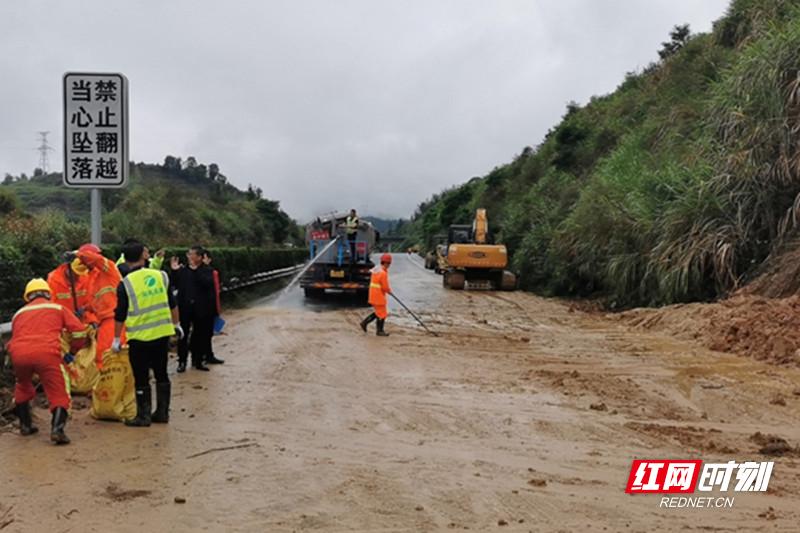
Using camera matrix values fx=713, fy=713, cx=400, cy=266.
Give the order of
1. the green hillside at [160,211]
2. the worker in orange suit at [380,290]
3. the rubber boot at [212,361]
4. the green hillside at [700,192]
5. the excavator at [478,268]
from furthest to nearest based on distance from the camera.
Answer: the excavator at [478,268] → the green hillside at [160,211] → the green hillside at [700,192] → the worker in orange suit at [380,290] → the rubber boot at [212,361]

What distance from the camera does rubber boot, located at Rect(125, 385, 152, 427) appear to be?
22.2 ft

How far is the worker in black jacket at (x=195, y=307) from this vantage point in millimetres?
9945

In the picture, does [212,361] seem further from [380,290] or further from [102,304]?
[380,290]

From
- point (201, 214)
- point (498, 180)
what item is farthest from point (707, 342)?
point (498, 180)

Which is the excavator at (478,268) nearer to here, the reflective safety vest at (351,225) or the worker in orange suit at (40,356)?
the reflective safety vest at (351,225)

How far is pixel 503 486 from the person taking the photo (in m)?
5.09

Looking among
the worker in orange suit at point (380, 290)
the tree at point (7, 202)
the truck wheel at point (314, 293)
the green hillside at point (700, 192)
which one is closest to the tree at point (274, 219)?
the tree at point (7, 202)

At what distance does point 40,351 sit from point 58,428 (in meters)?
0.67

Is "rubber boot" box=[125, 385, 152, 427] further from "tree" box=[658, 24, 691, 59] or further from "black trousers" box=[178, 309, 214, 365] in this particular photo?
"tree" box=[658, 24, 691, 59]

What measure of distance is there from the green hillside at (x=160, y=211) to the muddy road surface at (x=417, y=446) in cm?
855

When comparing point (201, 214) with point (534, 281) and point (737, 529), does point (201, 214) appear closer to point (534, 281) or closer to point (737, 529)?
point (534, 281)

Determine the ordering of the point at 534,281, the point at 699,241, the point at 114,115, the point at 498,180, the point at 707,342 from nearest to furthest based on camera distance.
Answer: the point at 114,115 < the point at 707,342 < the point at 699,241 < the point at 534,281 < the point at 498,180

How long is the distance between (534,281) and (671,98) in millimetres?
10258

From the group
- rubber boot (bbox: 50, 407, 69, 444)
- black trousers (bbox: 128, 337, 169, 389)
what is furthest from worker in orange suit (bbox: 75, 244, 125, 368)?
rubber boot (bbox: 50, 407, 69, 444)
